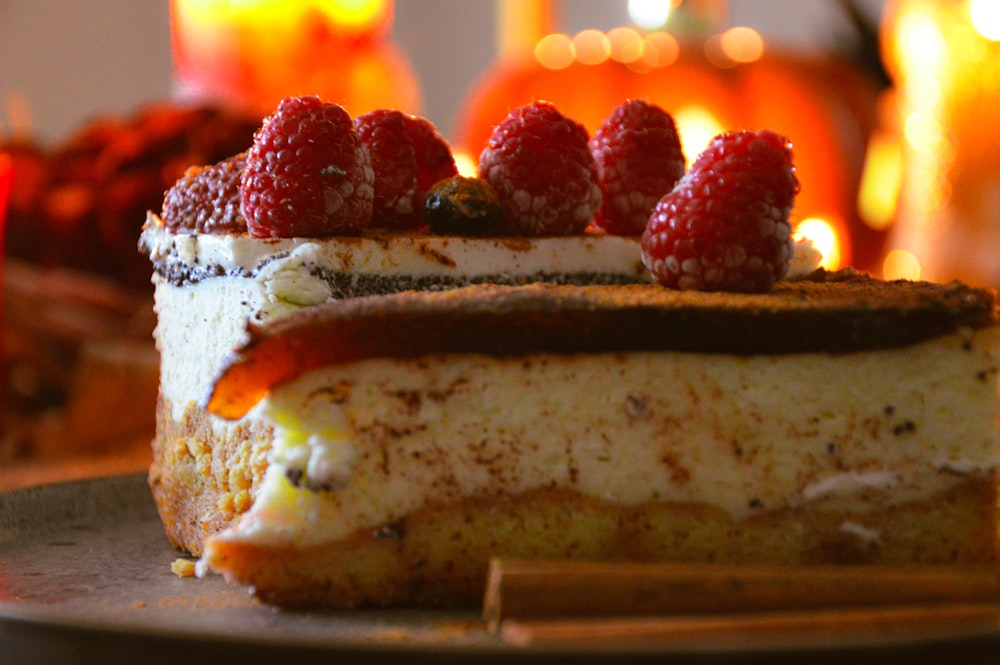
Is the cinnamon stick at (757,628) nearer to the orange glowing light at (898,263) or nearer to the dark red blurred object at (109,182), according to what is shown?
the dark red blurred object at (109,182)

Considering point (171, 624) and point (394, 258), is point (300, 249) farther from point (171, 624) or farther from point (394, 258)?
point (171, 624)

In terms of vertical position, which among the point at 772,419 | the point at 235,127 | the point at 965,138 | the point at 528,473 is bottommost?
the point at 528,473

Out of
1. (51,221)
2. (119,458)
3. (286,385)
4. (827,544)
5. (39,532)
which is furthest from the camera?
(51,221)

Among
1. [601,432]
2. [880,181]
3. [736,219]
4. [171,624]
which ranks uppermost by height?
[880,181]

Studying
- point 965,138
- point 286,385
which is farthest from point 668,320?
point 965,138

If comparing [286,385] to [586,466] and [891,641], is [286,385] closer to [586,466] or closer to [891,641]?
[586,466]

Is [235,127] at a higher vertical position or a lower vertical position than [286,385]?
higher

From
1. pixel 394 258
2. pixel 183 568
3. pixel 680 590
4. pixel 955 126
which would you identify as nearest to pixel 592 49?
pixel 955 126
